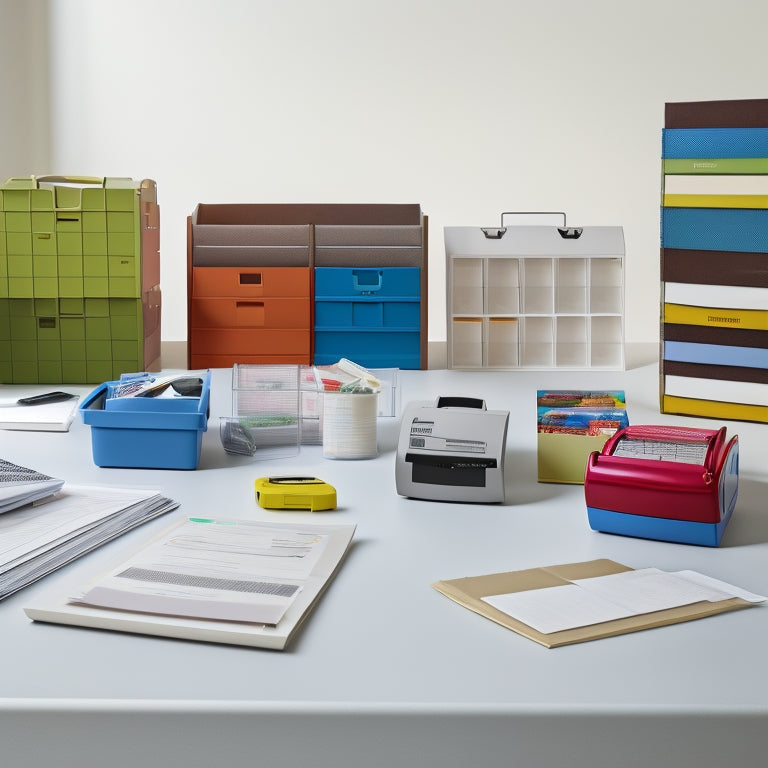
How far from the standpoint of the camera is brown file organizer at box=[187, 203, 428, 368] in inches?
91.8

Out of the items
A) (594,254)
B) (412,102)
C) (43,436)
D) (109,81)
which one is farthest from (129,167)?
(43,436)

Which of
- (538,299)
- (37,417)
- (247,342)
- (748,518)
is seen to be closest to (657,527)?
(748,518)

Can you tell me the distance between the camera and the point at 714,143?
5.32 ft

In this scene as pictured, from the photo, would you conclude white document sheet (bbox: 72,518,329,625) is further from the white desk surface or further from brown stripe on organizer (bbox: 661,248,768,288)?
brown stripe on organizer (bbox: 661,248,768,288)

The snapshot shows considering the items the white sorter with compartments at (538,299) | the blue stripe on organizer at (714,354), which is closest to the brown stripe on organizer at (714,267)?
the blue stripe on organizer at (714,354)

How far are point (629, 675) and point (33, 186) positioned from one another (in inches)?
74.6

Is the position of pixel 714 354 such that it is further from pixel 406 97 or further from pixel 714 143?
pixel 406 97

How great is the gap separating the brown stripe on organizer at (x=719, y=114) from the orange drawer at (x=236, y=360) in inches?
42.0

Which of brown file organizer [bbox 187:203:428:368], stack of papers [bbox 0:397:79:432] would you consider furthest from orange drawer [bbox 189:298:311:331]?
stack of papers [bbox 0:397:79:432]

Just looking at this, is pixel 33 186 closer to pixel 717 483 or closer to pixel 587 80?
pixel 717 483

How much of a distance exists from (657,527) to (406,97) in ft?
8.46

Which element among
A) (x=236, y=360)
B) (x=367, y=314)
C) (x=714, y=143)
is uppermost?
(x=714, y=143)

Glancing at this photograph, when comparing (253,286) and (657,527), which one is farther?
(253,286)

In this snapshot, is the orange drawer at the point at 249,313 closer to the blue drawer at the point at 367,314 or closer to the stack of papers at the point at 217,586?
the blue drawer at the point at 367,314
